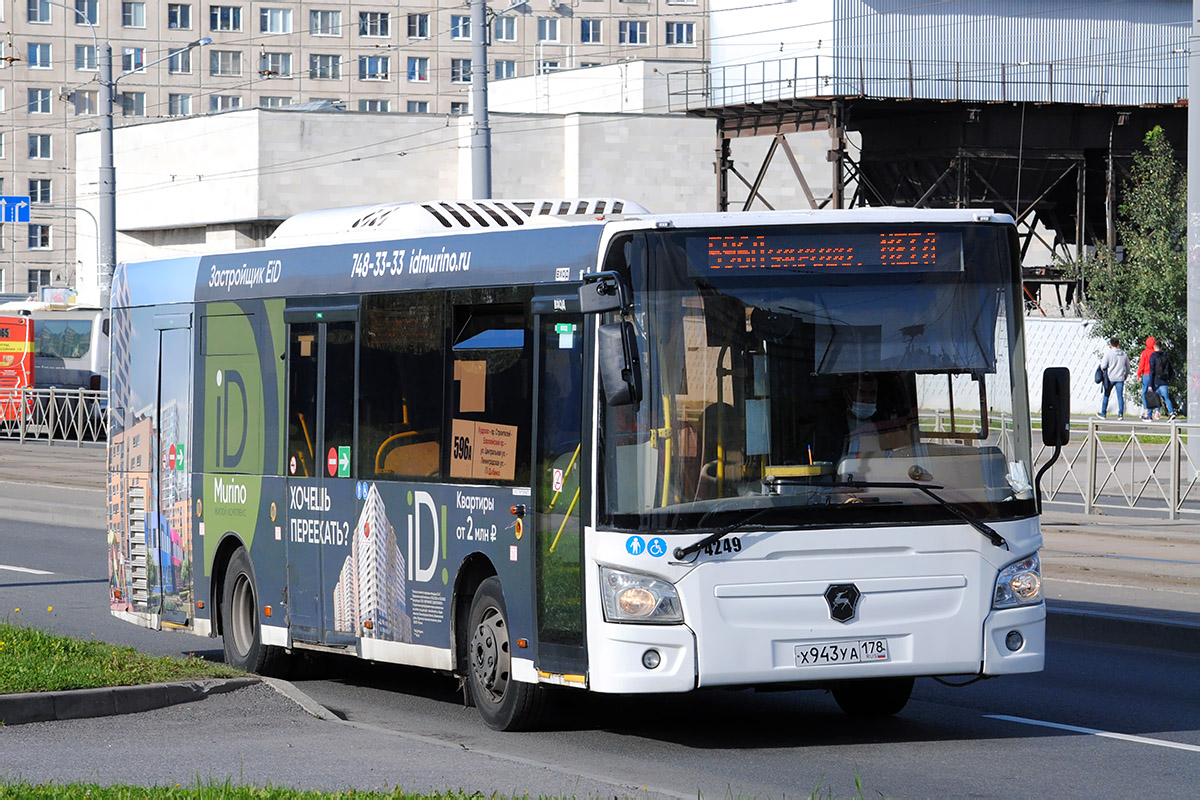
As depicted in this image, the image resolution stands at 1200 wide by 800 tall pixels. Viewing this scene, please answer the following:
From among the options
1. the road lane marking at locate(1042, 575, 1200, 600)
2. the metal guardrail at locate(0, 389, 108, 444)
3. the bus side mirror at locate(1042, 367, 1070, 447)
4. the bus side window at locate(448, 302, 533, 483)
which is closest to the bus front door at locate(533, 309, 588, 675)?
the bus side window at locate(448, 302, 533, 483)

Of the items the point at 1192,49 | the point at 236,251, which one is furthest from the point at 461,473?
the point at 1192,49

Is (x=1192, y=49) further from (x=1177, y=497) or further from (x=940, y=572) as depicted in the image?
(x=940, y=572)

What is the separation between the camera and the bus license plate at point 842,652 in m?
8.35

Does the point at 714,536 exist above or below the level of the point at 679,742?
above

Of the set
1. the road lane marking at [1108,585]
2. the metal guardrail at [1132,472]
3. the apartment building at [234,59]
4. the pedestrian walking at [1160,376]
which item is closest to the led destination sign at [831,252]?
the road lane marking at [1108,585]

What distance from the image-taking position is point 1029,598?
8766 mm

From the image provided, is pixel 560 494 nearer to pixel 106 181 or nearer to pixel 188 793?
pixel 188 793

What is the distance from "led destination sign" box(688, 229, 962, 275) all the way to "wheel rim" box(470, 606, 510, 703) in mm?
2079

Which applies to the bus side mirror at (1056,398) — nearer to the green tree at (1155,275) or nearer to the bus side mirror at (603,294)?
the bus side mirror at (603,294)

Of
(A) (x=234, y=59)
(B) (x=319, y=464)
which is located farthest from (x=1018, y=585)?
(A) (x=234, y=59)

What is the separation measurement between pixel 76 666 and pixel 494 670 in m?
2.35

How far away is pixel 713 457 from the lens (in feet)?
27.2

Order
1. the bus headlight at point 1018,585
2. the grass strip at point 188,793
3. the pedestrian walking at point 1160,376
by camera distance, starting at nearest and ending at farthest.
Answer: the grass strip at point 188,793, the bus headlight at point 1018,585, the pedestrian walking at point 1160,376

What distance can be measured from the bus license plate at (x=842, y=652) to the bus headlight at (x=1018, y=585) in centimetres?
61
